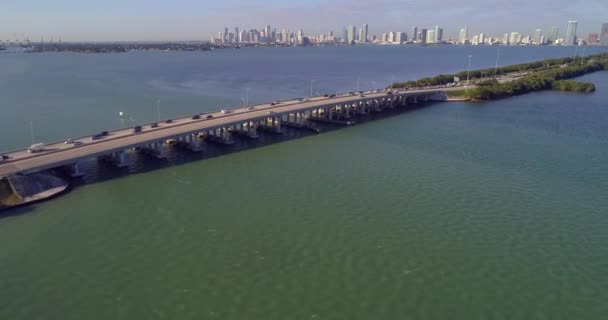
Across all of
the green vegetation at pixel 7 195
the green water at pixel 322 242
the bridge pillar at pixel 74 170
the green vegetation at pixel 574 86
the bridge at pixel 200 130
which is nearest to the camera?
the green water at pixel 322 242

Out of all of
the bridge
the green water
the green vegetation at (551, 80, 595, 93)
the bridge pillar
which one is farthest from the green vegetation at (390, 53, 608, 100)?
the bridge pillar

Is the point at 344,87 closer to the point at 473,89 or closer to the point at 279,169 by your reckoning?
the point at 473,89

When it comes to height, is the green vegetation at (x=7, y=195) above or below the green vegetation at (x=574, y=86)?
below

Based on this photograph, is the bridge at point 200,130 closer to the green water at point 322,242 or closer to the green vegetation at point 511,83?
the green water at point 322,242

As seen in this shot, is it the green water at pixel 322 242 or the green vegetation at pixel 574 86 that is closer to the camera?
the green water at pixel 322 242

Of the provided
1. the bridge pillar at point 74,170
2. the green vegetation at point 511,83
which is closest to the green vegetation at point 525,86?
the green vegetation at point 511,83

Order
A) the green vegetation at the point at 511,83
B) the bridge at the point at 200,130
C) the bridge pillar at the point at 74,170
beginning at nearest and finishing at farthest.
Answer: the bridge at the point at 200,130 < the bridge pillar at the point at 74,170 < the green vegetation at the point at 511,83

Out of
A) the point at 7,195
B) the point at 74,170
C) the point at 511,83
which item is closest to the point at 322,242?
the point at 7,195
